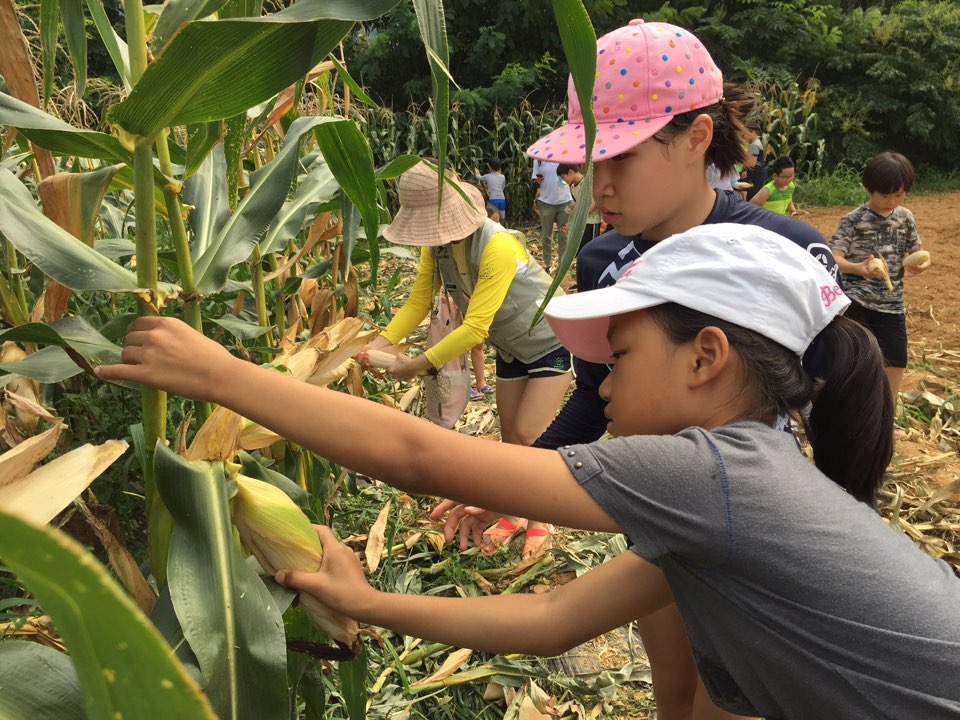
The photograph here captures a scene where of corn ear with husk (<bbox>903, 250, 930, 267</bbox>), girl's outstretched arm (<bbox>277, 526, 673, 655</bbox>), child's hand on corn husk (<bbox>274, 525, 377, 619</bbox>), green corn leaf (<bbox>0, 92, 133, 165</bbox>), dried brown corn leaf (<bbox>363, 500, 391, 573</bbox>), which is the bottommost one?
corn ear with husk (<bbox>903, 250, 930, 267</bbox>)

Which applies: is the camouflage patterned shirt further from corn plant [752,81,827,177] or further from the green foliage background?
the green foliage background

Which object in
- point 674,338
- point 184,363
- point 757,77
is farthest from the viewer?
point 757,77

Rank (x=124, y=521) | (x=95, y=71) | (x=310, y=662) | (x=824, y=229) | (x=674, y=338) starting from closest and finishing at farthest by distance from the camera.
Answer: (x=674, y=338) < (x=310, y=662) < (x=124, y=521) < (x=824, y=229) < (x=95, y=71)

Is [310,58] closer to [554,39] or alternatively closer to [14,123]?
[14,123]

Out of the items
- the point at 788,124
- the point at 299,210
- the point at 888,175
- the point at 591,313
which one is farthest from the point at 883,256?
the point at 788,124

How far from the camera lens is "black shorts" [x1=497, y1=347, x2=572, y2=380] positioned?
9.28ft

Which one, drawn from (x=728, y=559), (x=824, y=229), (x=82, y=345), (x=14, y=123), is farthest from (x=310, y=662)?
(x=824, y=229)

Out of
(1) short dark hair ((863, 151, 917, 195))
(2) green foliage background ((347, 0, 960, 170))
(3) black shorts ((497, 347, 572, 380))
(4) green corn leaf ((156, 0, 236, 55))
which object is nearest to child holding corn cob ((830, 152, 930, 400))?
(1) short dark hair ((863, 151, 917, 195))

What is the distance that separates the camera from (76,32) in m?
1.07

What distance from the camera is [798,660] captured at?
0.93 metres

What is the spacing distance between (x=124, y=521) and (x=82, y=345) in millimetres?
1269

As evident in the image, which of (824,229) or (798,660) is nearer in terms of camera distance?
(798,660)

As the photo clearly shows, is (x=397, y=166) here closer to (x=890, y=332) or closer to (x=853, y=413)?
(x=853, y=413)

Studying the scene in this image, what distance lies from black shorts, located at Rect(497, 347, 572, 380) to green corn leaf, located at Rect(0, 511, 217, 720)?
2.44m
